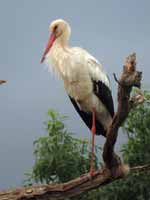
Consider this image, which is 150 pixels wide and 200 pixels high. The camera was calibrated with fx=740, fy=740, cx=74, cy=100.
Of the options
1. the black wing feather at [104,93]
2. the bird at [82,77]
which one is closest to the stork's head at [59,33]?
the bird at [82,77]

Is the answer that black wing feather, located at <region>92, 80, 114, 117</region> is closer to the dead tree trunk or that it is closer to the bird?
the bird

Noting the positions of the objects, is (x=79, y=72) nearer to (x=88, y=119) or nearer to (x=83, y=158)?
(x=88, y=119)

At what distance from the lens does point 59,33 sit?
10008mm

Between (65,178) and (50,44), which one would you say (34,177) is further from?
(50,44)

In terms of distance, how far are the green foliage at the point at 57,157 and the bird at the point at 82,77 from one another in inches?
99.8

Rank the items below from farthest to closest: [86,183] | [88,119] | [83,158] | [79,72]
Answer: [83,158]
[88,119]
[79,72]
[86,183]

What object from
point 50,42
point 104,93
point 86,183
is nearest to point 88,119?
point 104,93

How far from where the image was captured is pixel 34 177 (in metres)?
12.6

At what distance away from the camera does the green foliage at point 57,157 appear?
12.5m

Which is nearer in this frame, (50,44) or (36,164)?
(50,44)

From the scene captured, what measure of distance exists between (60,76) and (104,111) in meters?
0.75

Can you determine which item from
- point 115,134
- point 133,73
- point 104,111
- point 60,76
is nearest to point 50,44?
point 60,76

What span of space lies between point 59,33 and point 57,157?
10.0 ft

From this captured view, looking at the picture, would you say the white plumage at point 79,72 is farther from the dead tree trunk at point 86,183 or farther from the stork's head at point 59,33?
the dead tree trunk at point 86,183
